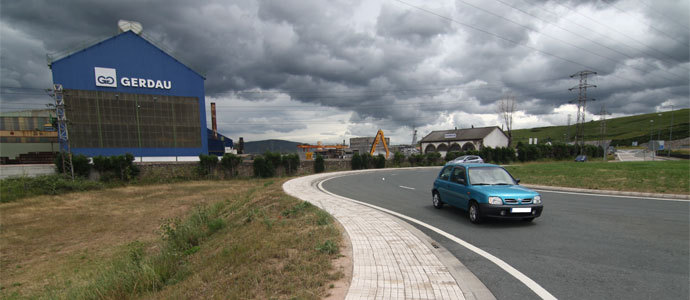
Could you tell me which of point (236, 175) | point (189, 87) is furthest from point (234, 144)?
point (236, 175)

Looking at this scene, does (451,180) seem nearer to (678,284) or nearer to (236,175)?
(678,284)

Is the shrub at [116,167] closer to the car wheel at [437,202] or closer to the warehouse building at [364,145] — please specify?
the car wheel at [437,202]

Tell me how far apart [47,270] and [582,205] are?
727 inches

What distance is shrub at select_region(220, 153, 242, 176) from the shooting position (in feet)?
109

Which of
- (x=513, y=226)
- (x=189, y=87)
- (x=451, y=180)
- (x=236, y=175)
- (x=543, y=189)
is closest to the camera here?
(x=513, y=226)

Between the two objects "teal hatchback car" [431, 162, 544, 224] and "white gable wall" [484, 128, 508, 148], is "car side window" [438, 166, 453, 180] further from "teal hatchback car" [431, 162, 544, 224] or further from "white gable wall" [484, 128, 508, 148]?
"white gable wall" [484, 128, 508, 148]

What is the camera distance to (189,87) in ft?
150

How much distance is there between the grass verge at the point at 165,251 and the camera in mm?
4035

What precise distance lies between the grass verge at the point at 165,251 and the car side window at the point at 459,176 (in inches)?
154

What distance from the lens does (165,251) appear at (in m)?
7.33

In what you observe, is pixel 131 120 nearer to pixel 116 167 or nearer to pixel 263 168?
pixel 116 167

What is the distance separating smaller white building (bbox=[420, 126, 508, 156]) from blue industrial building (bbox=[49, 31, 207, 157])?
4975cm

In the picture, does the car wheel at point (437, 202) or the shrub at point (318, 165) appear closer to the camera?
the car wheel at point (437, 202)

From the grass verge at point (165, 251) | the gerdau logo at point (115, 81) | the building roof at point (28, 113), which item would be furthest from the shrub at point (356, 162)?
the building roof at point (28, 113)
